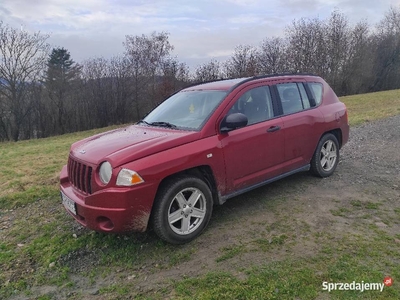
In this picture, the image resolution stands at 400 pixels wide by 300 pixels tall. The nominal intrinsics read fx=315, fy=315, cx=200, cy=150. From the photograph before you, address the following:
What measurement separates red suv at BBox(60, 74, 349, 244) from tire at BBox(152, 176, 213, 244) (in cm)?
1

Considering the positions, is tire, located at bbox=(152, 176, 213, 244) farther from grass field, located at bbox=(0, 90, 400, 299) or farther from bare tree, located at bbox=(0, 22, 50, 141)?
bare tree, located at bbox=(0, 22, 50, 141)

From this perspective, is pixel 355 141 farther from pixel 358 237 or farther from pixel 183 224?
pixel 183 224

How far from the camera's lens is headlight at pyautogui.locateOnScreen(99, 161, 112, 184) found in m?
3.14

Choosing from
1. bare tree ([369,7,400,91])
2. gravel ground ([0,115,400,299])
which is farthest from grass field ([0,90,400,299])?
bare tree ([369,7,400,91])

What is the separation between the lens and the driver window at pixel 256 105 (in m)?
4.10

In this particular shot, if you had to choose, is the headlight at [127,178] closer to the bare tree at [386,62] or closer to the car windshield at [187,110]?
the car windshield at [187,110]

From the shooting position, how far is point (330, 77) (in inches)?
1542

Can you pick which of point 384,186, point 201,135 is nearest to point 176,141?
point 201,135

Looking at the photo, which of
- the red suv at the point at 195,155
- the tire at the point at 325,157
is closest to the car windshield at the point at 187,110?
the red suv at the point at 195,155

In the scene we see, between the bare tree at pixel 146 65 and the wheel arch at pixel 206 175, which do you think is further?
the bare tree at pixel 146 65

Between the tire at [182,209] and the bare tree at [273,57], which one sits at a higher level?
the bare tree at [273,57]

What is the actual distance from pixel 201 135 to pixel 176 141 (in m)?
0.33

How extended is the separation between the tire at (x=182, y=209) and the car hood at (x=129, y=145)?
1.35ft

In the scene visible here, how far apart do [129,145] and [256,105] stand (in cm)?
185
